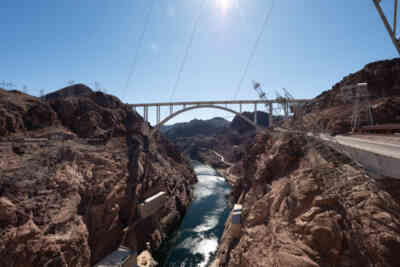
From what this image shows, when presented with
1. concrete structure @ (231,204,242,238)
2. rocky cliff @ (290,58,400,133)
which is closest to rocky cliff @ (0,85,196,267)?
concrete structure @ (231,204,242,238)

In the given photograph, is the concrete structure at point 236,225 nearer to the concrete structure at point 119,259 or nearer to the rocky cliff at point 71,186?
the concrete structure at point 119,259

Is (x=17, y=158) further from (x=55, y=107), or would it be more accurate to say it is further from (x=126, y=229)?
(x=55, y=107)

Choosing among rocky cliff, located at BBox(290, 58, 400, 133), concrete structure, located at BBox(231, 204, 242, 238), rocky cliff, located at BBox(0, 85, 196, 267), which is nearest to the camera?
rocky cliff, located at BBox(0, 85, 196, 267)

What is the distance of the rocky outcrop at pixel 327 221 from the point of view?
6.38m

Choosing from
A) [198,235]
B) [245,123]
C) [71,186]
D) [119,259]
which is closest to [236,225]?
[119,259]

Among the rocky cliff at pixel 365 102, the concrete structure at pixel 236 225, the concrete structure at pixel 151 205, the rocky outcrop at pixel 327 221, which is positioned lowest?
the concrete structure at pixel 151 205

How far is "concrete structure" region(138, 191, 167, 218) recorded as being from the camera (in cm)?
2252

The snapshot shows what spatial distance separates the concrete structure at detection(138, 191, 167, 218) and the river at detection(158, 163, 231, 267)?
4.46 metres

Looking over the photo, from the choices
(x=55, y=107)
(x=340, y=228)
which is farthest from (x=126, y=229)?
(x=55, y=107)

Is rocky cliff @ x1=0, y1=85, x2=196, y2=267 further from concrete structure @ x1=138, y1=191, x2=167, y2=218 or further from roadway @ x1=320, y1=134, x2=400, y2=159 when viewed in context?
roadway @ x1=320, y1=134, x2=400, y2=159

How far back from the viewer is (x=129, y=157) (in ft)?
84.7

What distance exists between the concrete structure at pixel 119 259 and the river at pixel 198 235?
17.5 feet

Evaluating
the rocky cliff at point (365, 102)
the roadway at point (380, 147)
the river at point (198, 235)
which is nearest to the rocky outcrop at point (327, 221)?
the roadway at point (380, 147)

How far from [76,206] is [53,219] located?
76.0 inches
